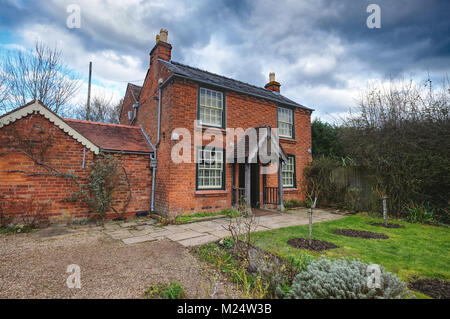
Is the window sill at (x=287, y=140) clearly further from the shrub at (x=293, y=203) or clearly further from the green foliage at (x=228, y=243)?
the green foliage at (x=228, y=243)

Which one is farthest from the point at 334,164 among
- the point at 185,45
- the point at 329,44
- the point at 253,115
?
the point at 185,45

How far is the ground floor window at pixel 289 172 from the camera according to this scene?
1162 centimetres

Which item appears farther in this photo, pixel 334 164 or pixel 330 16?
pixel 334 164

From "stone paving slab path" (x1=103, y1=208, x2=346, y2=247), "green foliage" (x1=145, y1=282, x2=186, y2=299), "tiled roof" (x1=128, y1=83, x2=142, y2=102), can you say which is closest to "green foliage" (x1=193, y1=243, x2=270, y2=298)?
"stone paving slab path" (x1=103, y1=208, x2=346, y2=247)

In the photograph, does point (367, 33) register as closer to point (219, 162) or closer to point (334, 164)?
point (334, 164)

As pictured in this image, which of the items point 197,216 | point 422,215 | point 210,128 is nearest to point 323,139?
point 422,215

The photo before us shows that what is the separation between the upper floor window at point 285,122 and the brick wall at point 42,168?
339 inches

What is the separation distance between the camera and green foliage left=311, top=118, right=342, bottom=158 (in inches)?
678

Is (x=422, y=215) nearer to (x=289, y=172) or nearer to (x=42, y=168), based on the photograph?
(x=289, y=172)

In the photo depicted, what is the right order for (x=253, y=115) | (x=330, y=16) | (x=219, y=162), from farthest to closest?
1. (x=253, y=115)
2. (x=219, y=162)
3. (x=330, y=16)

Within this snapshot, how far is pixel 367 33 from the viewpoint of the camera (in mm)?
7105

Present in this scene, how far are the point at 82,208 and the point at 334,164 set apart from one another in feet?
37.7

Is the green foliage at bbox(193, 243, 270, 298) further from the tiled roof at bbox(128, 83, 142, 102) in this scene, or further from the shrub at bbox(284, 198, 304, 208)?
the tiled roof at bbox(128, 83, 142, 102)

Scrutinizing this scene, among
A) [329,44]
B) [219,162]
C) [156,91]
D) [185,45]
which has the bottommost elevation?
[219,162]
